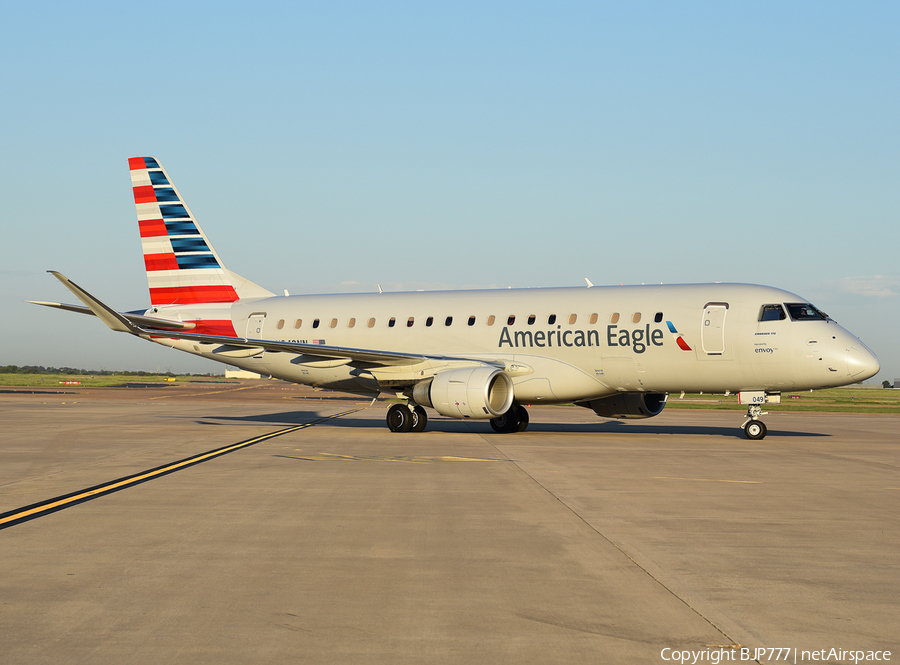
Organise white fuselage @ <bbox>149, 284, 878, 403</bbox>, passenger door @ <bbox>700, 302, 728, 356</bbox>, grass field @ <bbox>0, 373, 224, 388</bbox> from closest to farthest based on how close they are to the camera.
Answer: white fuselage @ <bbox>149, 284, 878, 403</bbox>
passenger door @ <bbox>700, 302, 728, 356</bbox>
grass field @ <bbox>0, 373, 224, 388</bbox>

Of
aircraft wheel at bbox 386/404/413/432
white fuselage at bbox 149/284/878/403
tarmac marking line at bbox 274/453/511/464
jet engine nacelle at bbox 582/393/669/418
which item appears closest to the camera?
tarmac marking line at bbox 274/453/511/464

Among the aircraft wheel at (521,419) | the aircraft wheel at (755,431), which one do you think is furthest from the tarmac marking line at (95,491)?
the aircraft wheel at (755,431)

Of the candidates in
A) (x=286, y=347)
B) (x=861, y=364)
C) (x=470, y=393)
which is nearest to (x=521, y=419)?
(x=470, y=393)

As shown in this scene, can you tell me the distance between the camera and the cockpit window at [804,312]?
2173 centimetres

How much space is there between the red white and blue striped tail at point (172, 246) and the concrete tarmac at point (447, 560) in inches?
550

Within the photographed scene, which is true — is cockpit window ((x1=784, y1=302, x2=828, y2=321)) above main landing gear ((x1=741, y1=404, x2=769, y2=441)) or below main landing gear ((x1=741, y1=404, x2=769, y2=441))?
above

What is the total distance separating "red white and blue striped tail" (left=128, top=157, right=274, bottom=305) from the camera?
97.8 ft

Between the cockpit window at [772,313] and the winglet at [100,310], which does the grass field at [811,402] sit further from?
the winglet at [100,310]

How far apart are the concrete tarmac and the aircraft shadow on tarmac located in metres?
9.00

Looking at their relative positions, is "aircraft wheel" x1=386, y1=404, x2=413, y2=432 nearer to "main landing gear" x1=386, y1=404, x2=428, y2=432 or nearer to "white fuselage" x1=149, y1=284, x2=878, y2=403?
"main landing gear" x1=386, y1=404, x2=428, y2=432

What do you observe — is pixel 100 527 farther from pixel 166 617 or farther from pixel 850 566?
pixel 850 566

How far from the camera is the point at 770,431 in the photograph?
2644 centimetres

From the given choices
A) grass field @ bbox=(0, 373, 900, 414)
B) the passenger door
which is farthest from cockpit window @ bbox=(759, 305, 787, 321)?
grass field @ bbox=(0, 373, 900, 414)

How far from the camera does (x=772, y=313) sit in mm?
21969
